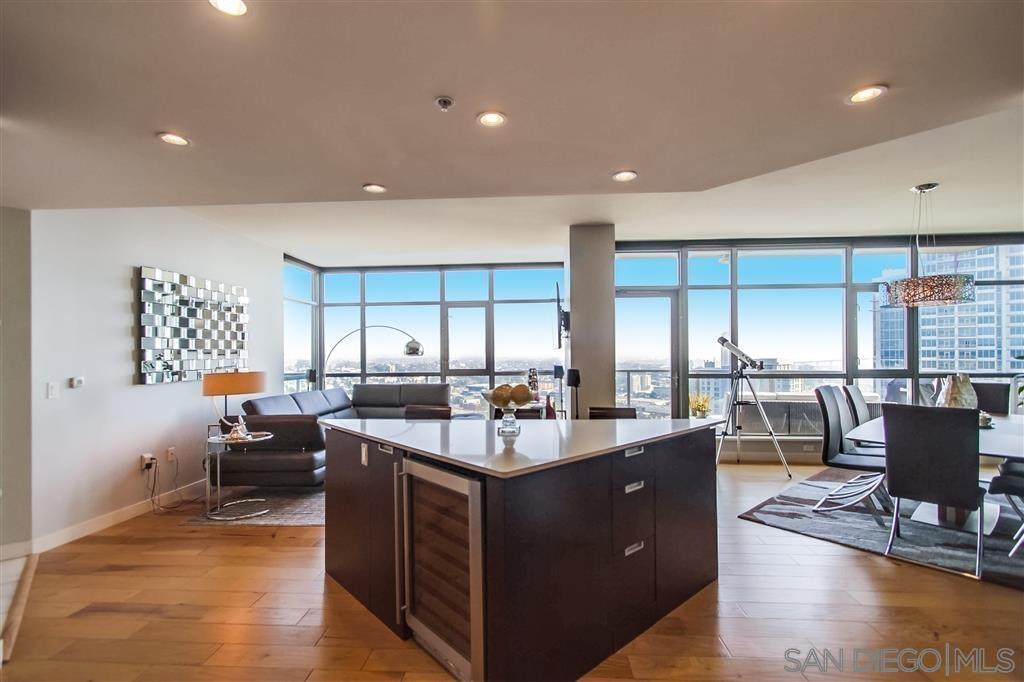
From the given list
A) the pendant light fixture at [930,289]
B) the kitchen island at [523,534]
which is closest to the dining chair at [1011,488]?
the pendant light fixture at [930,289]

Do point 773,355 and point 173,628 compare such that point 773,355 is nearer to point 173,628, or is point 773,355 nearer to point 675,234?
point 675,234

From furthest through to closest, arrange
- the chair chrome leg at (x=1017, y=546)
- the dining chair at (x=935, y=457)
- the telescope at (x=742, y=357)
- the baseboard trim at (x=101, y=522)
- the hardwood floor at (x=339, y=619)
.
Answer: the telescope at (x=742, y=357)
the baseboard trim at (x=101, y=522)
the chair chrome leg at (x=1017, y=546)
the dining chair at (x=935, y=457)
the hardwood floor at (x=339, y=619)

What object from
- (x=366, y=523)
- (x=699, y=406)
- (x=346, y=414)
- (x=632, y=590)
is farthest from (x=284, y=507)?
(x=699, y=406)

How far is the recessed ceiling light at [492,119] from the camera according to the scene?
189 centimetres

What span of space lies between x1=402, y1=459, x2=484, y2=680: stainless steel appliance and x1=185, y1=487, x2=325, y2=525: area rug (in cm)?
195

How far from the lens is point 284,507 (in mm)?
4016

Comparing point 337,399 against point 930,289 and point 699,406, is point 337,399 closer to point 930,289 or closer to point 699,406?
point 699,406

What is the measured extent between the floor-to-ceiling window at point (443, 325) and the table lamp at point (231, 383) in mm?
2913

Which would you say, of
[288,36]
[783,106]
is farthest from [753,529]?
[288,36]

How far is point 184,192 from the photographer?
110 inches

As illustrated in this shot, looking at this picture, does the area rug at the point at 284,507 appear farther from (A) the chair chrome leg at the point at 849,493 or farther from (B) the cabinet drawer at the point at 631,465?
(A) the chair chrome leg at the point at 849,493

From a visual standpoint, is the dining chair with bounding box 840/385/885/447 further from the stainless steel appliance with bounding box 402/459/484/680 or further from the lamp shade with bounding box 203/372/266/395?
the lamp shade with bounding box 203/372/266/395

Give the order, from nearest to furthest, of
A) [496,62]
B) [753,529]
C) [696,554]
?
[496,62]
[696,554]
[753,529]

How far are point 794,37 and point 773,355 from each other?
518 cm
